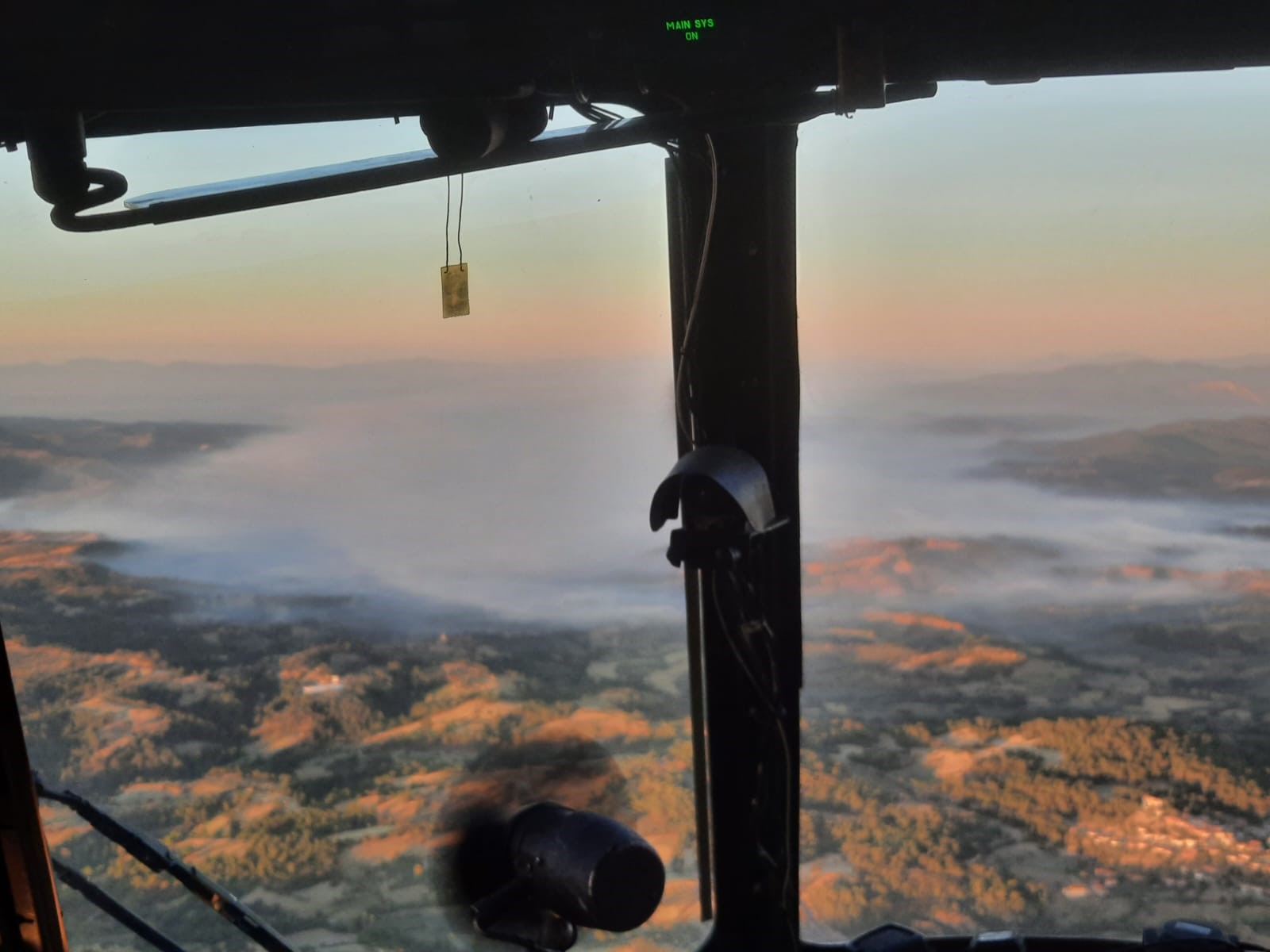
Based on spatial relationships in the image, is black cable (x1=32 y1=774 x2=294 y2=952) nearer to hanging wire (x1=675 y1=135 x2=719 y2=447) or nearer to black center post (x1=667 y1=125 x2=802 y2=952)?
black center post (x1=667 y1=125 x2=802 y2=952)

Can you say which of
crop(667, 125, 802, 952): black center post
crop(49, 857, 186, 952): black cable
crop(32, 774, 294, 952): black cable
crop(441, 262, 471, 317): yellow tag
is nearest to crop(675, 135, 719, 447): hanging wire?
crop(667, 125, 802, 952): black center post

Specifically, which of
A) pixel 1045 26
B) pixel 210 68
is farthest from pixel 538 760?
pixel 1045 26

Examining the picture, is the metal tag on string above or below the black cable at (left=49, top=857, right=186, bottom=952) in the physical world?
above

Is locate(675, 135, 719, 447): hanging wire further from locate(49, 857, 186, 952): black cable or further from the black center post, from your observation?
locate(49, 857, 186, 952): black cable

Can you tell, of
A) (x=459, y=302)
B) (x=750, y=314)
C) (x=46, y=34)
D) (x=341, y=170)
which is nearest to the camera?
(x=46, y=34)

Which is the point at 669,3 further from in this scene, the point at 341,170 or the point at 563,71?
the point at 341,170

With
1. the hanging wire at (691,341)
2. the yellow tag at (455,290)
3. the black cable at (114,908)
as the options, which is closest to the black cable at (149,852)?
the black cable at (114,908)

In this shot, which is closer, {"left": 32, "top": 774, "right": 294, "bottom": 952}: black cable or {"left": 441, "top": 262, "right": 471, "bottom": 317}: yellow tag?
{"left": 32, "top": 774, "right": 294, "bottom": 952}: black cable

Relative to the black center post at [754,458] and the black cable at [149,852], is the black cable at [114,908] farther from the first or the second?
the black center post at [754,458]
